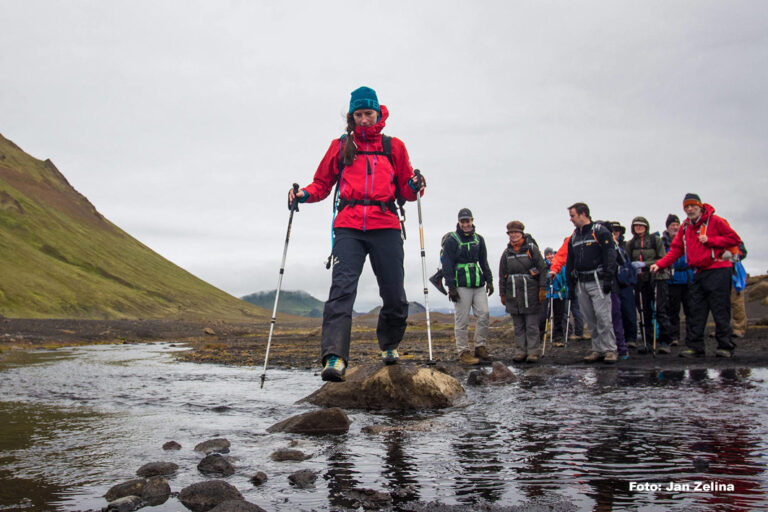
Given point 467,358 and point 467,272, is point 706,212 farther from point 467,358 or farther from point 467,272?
point 467,358

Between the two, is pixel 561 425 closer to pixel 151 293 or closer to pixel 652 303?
pixel 652 303

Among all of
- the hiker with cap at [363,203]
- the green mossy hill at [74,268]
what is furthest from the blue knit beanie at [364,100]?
the green mossy hill at [74,268]

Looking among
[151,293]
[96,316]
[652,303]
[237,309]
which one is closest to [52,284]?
[96,316]

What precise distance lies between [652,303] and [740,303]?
3363mm

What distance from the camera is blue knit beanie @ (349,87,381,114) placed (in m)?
6.88

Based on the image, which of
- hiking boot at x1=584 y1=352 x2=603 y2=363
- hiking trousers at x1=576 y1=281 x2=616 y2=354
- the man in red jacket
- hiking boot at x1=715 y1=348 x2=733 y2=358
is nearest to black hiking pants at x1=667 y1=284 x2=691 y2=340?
the man in red jacket

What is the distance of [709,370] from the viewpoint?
31.1 feet

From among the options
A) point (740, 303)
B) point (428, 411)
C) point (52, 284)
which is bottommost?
point (428, 411)

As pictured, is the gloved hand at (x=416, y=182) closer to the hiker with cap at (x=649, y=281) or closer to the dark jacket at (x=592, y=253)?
the dark jacket at (x=592, y=253)

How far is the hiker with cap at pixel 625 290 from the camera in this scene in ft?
41.5

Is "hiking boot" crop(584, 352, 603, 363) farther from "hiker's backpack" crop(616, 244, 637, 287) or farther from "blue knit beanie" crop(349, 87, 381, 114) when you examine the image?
"blue knit beanie" crop(349, 87, 381, 114)

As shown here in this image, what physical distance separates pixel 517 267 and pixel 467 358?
2.28m

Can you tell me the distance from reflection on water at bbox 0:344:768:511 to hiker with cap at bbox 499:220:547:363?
11.9 feet

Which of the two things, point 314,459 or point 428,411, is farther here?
point 428,411
